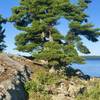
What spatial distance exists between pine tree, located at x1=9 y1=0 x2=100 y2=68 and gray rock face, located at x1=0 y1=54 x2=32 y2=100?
472 centimetres

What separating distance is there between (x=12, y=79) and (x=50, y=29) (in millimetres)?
11811

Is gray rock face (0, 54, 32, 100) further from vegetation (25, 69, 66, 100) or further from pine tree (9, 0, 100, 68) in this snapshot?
pine tree (9, 0, 100, 68)

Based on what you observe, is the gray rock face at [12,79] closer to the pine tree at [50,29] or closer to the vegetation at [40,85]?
the vegetation at [40,85]

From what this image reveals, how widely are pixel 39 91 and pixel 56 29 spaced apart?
9.69 metres

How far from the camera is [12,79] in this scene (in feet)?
83.0

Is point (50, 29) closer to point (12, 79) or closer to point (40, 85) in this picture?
point (40, 85)

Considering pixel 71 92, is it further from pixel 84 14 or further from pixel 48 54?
pixel 84 14

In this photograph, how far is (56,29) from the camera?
119 feet

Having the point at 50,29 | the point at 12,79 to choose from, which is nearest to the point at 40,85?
the point at 12,79

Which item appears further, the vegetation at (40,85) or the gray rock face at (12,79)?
the vegetation at (40,85)

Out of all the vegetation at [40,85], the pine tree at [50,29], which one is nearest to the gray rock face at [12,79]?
the vegetation at [40,85]

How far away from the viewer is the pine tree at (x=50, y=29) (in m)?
33.6

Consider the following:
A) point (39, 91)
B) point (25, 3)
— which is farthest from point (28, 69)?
point (25, 3)

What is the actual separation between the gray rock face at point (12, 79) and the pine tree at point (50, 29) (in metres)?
4.72
